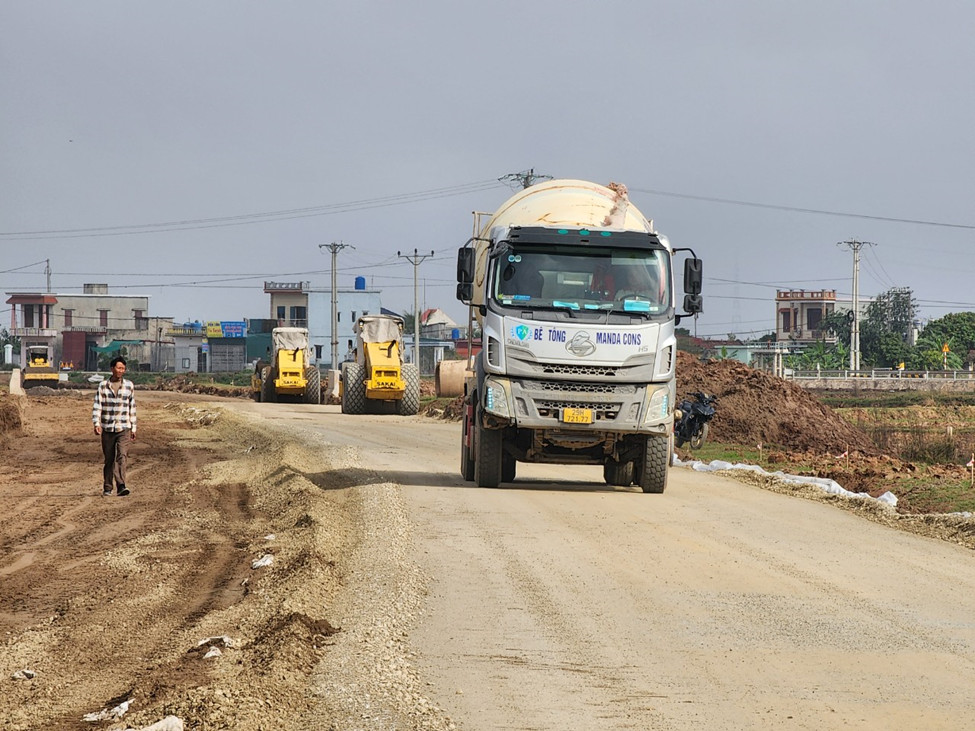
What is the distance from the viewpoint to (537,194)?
62.3 ft

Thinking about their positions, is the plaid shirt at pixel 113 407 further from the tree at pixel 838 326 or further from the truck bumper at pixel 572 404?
the tree at pixel 838 326

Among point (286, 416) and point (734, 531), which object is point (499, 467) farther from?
point (286, 416)

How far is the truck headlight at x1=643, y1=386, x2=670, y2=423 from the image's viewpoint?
16172 mm

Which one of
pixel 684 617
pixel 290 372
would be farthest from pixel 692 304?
pixel 290 372

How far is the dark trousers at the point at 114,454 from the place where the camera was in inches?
723

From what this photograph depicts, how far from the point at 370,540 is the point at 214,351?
399 ft

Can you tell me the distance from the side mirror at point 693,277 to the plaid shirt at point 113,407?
26.1 ft

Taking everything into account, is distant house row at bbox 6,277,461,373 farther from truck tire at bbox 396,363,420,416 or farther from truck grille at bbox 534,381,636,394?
truck grille at bbox 534,381,636,394

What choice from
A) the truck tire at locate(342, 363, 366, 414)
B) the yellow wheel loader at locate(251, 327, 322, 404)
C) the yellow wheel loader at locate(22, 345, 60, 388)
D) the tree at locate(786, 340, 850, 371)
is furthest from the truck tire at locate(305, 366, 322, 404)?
the tree at locate(786, 340, 850, 371)

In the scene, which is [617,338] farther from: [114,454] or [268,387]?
[268,387]

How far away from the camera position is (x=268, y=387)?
176 ft

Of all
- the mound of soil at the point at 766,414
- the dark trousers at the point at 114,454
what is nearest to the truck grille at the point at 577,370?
the dark trousers at the point at 114,454

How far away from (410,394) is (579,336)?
29.0 meters

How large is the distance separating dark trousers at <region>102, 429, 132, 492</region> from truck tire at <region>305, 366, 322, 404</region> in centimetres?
3365
